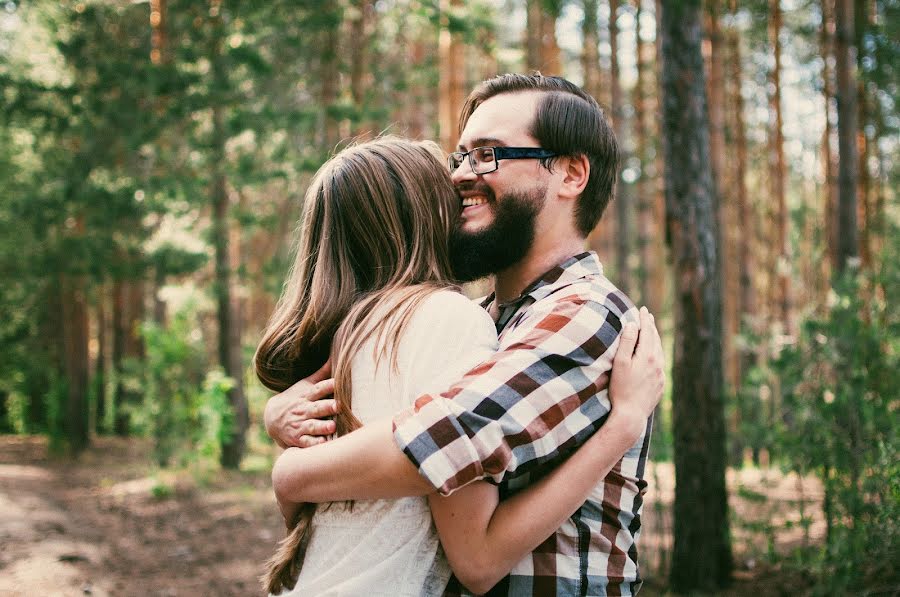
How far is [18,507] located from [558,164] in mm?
10142

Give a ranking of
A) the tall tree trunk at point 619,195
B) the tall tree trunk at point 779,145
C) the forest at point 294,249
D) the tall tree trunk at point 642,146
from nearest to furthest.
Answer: the forest at point 294,249 → the tall tree trunk at point 619,195 → the tall tree trunk at point 642,146 → the tall tree trunk at point 779,145

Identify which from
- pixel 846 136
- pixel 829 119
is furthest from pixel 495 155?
pixel 829 119

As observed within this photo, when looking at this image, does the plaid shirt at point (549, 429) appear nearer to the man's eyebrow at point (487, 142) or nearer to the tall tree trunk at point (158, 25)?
the man's eyebrow at point (487, 142)

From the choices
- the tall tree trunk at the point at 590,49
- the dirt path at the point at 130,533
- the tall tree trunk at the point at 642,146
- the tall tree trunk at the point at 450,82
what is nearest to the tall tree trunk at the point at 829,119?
the tall tree trunk at the point at 642,146

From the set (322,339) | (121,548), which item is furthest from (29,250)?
(322,339)

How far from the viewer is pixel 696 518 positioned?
593 cm

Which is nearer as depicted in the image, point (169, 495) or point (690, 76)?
point (690, 76)

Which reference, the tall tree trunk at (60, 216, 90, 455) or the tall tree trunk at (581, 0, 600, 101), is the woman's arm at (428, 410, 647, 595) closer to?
the tall tree trunk at (581, 0, 600, 101)

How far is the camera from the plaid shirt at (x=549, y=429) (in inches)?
62.3

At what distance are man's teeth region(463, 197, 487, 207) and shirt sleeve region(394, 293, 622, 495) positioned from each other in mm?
510

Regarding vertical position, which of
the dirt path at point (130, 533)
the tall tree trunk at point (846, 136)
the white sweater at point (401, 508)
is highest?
the tall tree trunk at point (846, 136)

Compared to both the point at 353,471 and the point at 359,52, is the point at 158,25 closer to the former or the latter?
the point at 359,52

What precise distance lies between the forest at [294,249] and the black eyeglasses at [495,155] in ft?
4.42

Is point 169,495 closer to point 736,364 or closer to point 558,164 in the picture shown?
point 558,164
